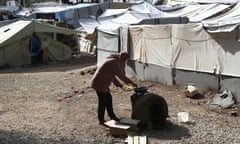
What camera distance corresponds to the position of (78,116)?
12016 mm

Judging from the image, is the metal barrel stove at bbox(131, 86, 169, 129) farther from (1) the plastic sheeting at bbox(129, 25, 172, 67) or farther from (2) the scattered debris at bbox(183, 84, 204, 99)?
(1) the plastic sheeting at bbox(129, 25, 172, 67)

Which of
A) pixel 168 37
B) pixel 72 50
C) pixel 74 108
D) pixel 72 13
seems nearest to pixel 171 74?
pixel 168 37

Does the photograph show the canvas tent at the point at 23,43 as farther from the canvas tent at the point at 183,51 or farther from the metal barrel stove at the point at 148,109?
the metal barrel stove at the point at 148,109

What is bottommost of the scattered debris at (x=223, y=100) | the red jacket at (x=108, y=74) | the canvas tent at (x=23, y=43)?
the canvas tent at (x=23, y=43)

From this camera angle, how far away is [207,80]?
46.1ft

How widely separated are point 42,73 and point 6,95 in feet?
19.7

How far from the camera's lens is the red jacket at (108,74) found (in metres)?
10.3

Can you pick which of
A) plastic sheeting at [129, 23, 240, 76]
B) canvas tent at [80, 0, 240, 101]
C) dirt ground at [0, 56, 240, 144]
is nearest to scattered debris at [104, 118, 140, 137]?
dirt ground at [0, 56, 240, 144]

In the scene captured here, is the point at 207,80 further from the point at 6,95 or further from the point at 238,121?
the point at 6,95

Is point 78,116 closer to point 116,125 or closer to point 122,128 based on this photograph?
point 116,125

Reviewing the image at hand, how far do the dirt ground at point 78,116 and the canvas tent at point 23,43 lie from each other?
22.6ft

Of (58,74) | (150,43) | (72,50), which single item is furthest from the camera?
(72,50)

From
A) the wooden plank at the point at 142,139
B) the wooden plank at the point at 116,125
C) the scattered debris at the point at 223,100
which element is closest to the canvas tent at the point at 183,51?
the scattered debris at the point at 223,100

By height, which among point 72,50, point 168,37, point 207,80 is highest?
point 168,37
